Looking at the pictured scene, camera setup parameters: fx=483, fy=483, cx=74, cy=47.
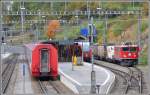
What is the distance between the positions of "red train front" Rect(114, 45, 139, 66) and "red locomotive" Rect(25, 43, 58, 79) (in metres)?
9.52

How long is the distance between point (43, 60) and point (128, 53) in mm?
10105

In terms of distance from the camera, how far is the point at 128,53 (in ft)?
89.6

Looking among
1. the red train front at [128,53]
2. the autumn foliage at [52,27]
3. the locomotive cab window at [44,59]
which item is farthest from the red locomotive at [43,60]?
the red train front at [128,53]

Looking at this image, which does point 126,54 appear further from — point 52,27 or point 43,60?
point 43,60

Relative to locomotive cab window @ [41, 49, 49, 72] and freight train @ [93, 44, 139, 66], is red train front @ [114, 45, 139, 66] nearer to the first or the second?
freight train @ [93, 44, 139, 66]

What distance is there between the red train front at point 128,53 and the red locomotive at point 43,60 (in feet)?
31.2

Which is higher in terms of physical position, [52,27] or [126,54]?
[52,27]

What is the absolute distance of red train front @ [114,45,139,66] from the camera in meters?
27.0

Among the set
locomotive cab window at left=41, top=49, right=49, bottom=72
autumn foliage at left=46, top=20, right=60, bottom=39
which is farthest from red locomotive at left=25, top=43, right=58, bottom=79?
autumn foliage at left=46, top=20, right=60, bottom=39

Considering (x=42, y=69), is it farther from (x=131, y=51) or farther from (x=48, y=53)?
(x=131, y=51)

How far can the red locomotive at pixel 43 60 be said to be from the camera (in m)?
17.6

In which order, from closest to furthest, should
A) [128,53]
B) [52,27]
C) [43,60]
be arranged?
1. [43,60]
2. [52,27]
3. [128,53]

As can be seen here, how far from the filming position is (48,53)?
1786 cm

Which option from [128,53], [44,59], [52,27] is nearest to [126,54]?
[128,53]
